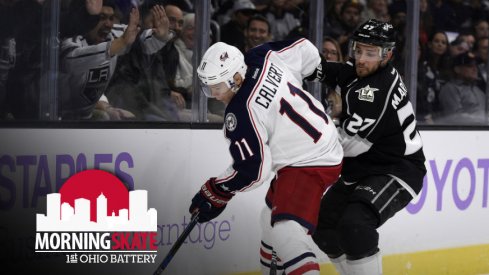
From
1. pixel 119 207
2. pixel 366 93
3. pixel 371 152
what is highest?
pixel 366 93

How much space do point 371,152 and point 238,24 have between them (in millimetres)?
1028

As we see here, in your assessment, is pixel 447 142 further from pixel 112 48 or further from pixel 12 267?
pixel 12 267

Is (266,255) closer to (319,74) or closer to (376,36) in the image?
(319,74)

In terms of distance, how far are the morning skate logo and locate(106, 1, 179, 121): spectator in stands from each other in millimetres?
323

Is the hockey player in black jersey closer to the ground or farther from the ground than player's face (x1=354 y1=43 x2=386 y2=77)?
closer to the ground

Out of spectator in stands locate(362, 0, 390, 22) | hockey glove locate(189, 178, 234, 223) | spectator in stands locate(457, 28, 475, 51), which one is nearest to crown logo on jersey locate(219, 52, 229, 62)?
hockey glove locate(189, 178, 234, 223)

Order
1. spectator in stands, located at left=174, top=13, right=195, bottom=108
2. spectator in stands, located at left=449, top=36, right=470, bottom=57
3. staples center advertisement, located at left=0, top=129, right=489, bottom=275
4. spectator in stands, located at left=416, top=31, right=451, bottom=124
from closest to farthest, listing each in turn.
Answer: staples center advertisement, located at left=0, top=129, right=489, bottom=275 → spectator in stands, located at left=174, top=13, right=195, bottom=108 → spectator in stands, located at left=416, top=31, right=451, bottom=124 → spectator in stands, located at left=449, top=36, right=470, bottom=57

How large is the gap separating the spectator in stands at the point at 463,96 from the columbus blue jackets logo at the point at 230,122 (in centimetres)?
195

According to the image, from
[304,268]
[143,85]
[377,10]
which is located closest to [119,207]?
[143,85]

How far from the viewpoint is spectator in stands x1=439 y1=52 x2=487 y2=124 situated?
523 centimetres

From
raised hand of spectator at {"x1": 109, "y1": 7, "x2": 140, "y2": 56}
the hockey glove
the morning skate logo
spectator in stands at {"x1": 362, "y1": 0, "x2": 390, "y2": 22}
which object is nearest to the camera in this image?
the hockey glove

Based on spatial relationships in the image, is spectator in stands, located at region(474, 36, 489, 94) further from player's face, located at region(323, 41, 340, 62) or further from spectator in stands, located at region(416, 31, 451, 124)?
player's face, located at region(323, 41, 340, 62)

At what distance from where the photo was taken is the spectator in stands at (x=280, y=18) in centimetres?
476

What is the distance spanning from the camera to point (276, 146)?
144 inches
